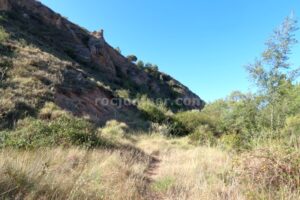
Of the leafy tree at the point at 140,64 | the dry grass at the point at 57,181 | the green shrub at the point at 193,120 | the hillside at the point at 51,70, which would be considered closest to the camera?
the dry grass at the point at 57,181

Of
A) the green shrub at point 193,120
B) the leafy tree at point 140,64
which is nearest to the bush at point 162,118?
the green shrub at point 193,120

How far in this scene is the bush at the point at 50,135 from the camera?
6355 mm

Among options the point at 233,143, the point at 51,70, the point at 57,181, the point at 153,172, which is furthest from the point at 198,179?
the point at 51,70

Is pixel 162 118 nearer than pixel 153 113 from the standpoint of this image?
Yes

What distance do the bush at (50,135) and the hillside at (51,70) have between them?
4.80 feet

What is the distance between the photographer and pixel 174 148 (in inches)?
424

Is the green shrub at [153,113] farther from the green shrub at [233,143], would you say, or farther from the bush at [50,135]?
the bush at [50,135]

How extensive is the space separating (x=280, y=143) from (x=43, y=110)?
8.61 m

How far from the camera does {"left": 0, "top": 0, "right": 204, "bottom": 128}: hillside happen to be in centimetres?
1205

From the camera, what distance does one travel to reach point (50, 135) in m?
7.48

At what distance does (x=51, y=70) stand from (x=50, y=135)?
10090 millimetres

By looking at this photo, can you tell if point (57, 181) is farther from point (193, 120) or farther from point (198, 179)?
point (193, 120)

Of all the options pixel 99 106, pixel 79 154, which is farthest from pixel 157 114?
pixel 79 154

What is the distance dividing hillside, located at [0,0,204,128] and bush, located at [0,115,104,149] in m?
1.46
